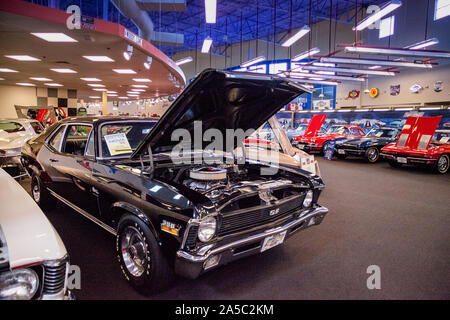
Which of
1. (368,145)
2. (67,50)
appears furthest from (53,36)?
(368,145)

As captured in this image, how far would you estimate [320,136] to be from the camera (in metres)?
11.8

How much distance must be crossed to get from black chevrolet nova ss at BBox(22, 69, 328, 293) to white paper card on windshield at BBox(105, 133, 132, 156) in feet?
0.03

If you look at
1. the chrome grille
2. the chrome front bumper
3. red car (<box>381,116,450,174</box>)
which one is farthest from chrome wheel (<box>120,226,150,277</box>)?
red car (<box>381,116,450,174</box>)

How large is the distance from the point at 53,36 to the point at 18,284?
7807mm

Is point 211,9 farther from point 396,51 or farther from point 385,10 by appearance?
point 396,51

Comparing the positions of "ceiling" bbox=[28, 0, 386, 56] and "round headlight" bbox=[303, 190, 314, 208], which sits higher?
"ceiling" bbox=[28, 0, 386, 56]

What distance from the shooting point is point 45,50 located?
8.40 meters

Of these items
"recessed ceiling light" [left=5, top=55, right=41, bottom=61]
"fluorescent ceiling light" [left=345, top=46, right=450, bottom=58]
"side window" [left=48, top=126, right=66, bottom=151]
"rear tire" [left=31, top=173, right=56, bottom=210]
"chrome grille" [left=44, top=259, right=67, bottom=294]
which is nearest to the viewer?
"chrome grille" [left=44, top=259, right=67, bottom=294]

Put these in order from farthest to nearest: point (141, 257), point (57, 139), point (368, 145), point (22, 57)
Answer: point (368, 145), point (22, 57), point (57, 139), point (141, 257)

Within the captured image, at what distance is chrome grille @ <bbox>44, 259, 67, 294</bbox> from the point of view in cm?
129

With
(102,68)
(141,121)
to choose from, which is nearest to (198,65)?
(102,68)

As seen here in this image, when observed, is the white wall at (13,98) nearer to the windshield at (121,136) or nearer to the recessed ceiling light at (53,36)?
the recessed ceiling light at (53,36)

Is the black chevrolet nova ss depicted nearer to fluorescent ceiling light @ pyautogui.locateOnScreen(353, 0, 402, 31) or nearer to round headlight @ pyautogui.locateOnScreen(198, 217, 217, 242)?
round headlight @ pyautogui.locateOnScreen(198, 217, 217, 242)

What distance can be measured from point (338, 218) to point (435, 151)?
5872 mm
